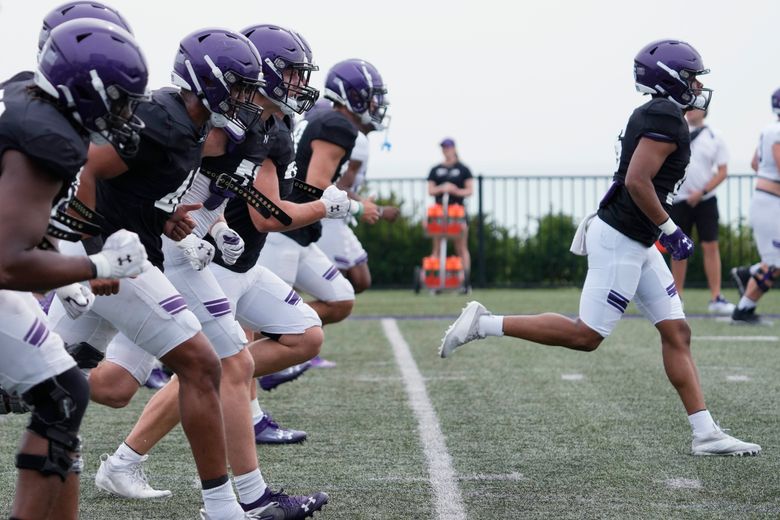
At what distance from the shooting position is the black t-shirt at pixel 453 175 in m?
16.6

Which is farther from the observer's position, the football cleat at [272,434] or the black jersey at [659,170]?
the football cleat at [272,434]

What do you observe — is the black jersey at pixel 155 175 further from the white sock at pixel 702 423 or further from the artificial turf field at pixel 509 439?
the white sock at pixel 702 423

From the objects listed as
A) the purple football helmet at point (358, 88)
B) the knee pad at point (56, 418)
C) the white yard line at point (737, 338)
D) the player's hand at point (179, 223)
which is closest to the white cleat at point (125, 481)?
the player's hand at point (179, 223)

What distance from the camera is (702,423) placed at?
5.64 meters

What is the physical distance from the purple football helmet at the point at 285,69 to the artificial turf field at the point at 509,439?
1610mm

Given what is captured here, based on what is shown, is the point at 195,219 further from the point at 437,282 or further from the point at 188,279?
the point at 437,282

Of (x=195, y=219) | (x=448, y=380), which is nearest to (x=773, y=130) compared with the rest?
(x=448, y=380)

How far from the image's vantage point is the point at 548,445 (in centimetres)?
583

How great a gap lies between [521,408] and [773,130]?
4.91 m

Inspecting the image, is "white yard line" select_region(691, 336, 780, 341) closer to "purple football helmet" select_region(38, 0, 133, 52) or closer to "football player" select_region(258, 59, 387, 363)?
"football player" select_region(258, 59, 387, 363)

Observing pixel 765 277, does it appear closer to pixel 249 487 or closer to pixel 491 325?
pixel 491 325

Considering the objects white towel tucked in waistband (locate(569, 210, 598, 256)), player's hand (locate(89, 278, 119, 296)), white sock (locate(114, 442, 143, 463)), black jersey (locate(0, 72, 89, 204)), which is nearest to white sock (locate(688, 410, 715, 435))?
white towel tucked in waistband (locate(569, 210, 598, 256))

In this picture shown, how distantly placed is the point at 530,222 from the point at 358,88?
11.6 metres

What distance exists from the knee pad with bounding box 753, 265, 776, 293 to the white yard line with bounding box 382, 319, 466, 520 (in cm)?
337
